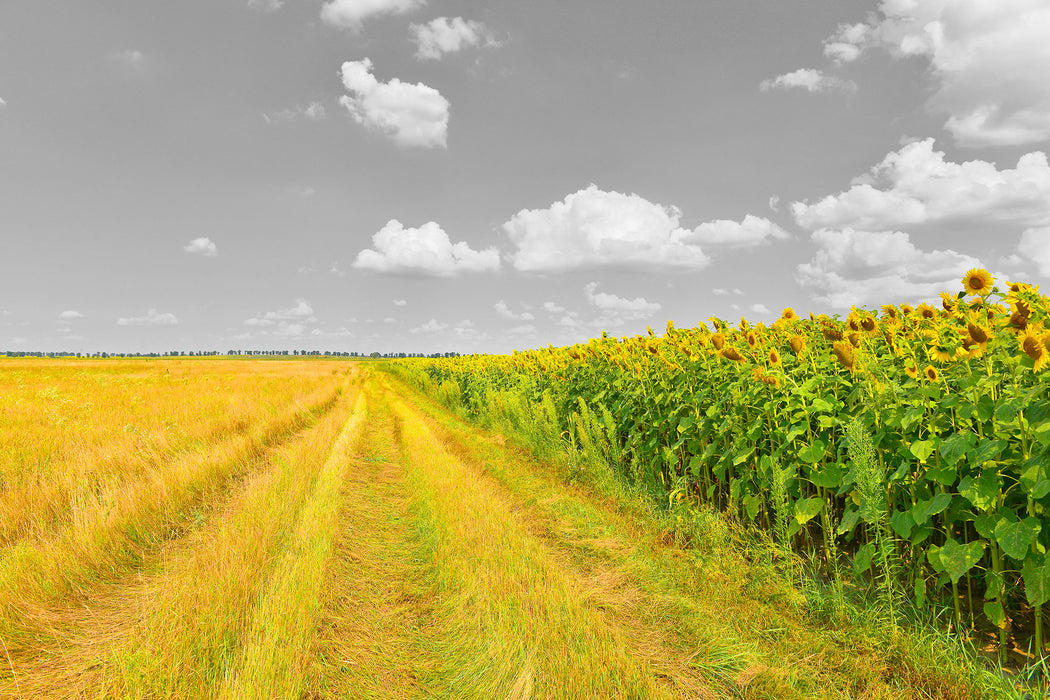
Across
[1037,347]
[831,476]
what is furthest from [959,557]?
[1037,347]

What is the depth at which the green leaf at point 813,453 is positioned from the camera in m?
4.26

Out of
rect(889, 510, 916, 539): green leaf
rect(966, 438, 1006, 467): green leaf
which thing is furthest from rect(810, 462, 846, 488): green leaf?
rect(966, 438, 1006, 467): green leaf

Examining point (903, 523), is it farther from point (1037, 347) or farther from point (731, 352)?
point (731, 352)

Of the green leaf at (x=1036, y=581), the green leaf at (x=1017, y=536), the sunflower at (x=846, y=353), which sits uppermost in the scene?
the sunflower at (x=846, y=353)

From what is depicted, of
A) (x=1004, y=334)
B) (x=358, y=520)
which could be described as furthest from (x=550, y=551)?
(x=1004, y=334)

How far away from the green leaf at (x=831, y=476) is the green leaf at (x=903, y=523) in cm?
62

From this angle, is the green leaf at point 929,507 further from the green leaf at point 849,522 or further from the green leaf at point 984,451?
the green leaf at point 849,522

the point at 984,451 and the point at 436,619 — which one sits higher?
the point at 984,451

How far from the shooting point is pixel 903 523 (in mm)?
3561

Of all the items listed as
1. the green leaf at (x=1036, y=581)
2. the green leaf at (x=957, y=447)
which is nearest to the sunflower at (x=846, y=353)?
the green leaf at (x=957, y=447)

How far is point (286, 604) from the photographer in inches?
152

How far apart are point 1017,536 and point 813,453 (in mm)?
1395

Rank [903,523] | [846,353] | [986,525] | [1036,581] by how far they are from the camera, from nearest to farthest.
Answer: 1. [1036,581]
2. [986,525]
3. [903,523]
4. [846,353]

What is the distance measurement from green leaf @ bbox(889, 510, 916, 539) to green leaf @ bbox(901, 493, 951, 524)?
0.06 meters
